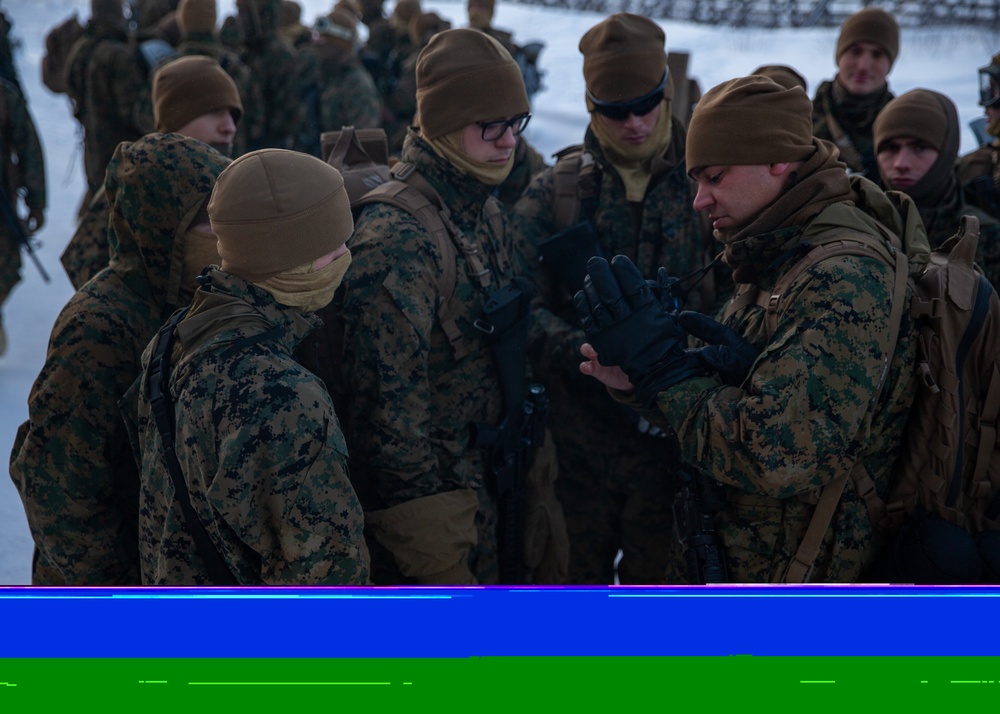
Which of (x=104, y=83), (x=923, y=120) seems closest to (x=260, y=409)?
(x=923, y=120)

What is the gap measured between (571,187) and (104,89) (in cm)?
445

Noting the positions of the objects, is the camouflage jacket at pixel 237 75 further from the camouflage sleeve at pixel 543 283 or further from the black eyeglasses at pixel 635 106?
the black eyeglasses at pixel 635 106

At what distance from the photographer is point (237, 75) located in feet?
19.3

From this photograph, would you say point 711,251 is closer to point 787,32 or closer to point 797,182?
point 797,182

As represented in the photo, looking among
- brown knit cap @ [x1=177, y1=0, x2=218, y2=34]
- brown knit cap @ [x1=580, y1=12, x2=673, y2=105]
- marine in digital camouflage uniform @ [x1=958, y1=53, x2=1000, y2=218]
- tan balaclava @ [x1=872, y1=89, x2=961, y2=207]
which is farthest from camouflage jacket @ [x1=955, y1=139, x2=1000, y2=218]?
brown knit cap @ [x1=177, y1=0, x2=218, y2=34]

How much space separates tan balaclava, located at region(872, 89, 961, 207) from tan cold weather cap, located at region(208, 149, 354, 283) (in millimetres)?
2235

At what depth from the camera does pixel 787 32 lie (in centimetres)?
1319

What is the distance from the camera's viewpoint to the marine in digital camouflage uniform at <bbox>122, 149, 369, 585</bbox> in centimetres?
159

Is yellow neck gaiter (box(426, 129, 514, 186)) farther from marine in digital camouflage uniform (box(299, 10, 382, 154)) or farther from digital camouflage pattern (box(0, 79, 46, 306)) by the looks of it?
marine in digital camouflage uniform (box(299, 10, 382, 154))

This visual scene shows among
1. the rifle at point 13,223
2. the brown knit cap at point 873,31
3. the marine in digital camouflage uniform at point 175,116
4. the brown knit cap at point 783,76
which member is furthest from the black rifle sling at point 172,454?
the rifle at point 13,223

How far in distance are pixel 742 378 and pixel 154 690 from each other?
4.40ft

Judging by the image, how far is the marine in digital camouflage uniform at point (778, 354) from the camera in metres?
1.78

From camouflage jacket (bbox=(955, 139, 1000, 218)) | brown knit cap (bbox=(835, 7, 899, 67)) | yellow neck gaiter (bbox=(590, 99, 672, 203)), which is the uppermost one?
brown knit cap (bbox=(835, 7, 899, 67))

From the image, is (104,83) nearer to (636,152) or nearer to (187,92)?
(187,92)
